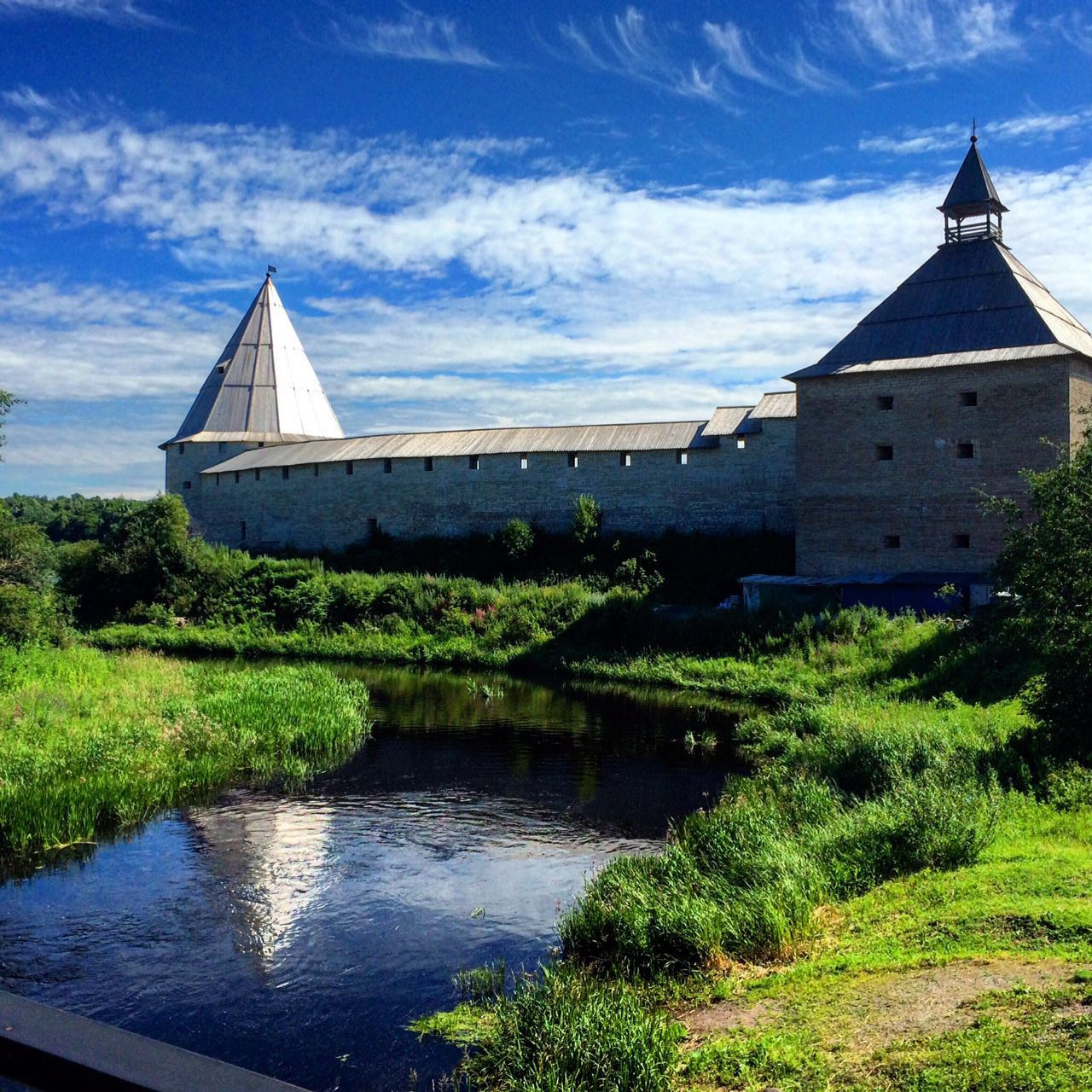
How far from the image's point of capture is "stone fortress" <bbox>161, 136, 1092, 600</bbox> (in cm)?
1664

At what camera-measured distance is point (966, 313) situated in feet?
58.2

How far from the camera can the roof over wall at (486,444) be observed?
74.0ft

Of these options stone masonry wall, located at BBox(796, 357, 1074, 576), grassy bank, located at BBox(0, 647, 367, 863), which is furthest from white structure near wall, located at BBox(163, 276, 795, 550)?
grassy bank, located at BBox(0, 647, 367, 863)

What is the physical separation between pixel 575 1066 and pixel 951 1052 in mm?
1468

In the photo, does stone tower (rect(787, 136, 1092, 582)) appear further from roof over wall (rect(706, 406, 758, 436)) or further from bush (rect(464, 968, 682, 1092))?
bush (rect(464, 968, 682, 1092))

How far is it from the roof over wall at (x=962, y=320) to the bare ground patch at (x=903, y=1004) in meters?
14.1

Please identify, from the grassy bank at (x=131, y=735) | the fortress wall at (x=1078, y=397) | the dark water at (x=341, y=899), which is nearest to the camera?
the dark water at (x=341, y=899)

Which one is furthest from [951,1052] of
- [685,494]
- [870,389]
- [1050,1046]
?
[685,494]

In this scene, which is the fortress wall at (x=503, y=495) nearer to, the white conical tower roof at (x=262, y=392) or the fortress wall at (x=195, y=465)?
the fortress wall at (x=195, y=465)

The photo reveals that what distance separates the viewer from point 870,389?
17766mm

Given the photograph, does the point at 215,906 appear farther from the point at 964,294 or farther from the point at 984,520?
the point at 964,294

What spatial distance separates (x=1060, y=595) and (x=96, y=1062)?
8597mm

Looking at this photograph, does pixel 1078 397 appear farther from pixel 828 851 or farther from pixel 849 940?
pixel 849 940

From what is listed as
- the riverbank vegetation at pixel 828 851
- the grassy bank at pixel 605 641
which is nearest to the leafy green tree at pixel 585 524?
the grassy bank at pixel 605 641
